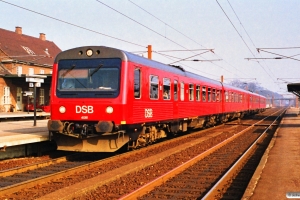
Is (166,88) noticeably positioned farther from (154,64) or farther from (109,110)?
(109,110)

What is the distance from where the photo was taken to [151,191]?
7633 mm

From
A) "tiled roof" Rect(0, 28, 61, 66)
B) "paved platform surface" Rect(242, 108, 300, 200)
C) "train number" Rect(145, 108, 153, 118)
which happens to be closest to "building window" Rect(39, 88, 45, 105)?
"tiled roof" Rect(0, 28, 61, 66)

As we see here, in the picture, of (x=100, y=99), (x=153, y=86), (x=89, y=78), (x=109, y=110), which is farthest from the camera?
(x=153, y=86)

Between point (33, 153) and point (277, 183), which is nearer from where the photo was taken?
point (277, 183)

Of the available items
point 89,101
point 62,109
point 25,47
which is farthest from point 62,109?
point 25,47

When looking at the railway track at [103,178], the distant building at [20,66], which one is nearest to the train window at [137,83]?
the railway track at [103,178]

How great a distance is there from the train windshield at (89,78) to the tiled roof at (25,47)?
32.6m

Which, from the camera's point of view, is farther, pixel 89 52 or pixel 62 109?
pixel 89 52

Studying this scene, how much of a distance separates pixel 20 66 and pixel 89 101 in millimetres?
35972

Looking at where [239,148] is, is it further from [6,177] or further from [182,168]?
[6,177]

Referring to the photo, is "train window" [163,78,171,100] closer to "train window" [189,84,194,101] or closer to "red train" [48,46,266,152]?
"red train" [48,46,266,152]

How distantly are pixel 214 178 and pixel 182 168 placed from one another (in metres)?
1.11

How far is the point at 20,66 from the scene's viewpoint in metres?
44.2

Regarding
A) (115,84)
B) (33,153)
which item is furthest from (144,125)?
(33,153)
